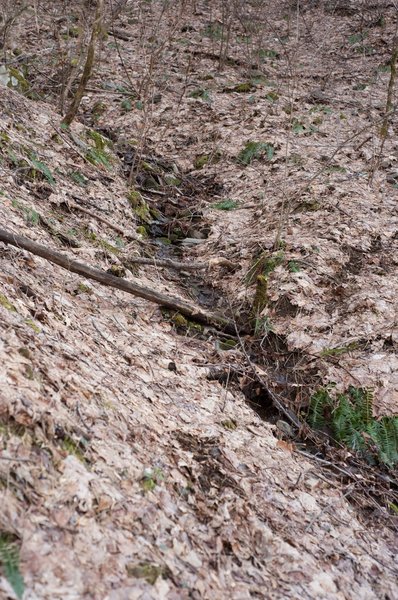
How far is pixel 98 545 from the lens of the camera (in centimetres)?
244

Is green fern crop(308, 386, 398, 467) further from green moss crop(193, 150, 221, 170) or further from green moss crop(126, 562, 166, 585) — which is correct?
green moss crop(193, 150, 221, 170)

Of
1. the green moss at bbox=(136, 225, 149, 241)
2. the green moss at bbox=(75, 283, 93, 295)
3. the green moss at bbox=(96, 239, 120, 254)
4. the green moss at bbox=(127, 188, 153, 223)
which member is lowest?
the green moss at bbox=(75, 283, 93, 295)

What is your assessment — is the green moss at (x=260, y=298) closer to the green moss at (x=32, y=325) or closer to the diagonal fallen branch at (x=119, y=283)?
the diagonal fallen branch at (x=119, y=283)

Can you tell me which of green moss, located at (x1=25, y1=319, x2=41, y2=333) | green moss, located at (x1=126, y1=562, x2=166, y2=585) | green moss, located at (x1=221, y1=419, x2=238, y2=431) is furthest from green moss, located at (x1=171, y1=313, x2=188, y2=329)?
green moss, located at (x1=126, y1=562, x2=166, y2=585)

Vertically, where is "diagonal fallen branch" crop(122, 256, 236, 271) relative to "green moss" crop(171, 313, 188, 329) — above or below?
above

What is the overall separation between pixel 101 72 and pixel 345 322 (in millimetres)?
8558

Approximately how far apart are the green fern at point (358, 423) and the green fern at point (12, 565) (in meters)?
3.04

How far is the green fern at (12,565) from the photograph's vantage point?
198cm

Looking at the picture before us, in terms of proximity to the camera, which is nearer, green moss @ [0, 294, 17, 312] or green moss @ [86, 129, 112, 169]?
green moss @ [0, 294, 17, 312]

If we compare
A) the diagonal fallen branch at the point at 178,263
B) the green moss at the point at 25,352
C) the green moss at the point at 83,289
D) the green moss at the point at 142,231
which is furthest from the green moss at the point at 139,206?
the green moss at the point at 25,352

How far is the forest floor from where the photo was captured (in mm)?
Result: 2641

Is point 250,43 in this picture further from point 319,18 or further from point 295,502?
point 295,502

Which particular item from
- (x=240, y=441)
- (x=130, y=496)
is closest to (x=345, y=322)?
(x=240, y=441)

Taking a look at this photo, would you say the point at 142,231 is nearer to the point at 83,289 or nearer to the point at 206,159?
the point at 83,289
